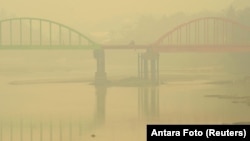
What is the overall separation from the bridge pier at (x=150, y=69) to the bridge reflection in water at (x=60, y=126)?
0.87ft

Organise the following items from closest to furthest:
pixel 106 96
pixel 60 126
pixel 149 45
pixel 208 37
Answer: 1. pixel 60 126
2. pixel 106 96
3. pixel 149 45
4. pixel 208 37

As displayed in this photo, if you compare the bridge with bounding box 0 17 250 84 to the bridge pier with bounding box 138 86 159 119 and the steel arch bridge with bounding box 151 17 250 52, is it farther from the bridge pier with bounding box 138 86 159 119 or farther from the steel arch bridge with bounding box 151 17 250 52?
the bridge pier with bounding box 138 86 159 119

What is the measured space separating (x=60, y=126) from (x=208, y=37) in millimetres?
2141

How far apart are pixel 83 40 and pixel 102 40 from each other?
217mm

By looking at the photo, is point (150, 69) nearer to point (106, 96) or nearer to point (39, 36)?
point (106, 96)

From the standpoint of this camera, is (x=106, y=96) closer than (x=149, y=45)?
Yes

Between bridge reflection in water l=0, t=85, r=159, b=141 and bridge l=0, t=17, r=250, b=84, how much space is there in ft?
1.28

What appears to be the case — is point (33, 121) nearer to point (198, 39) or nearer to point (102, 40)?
point (102, 40)

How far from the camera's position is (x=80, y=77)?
670cm

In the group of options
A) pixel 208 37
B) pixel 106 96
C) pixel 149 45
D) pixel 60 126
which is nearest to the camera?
pixel 60 126

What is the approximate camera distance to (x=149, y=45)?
692cm
